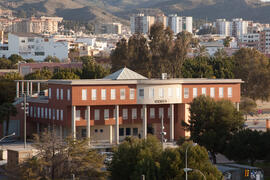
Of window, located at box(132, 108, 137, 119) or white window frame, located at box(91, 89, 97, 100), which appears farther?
window, located at box(132, 108, 137, 119)

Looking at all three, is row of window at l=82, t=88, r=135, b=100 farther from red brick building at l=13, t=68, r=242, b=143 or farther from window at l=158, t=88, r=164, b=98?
window at l=158, t=88, r=164, b=98

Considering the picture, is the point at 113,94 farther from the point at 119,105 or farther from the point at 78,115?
the point at 78,115

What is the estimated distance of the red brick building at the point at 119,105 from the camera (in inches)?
2886

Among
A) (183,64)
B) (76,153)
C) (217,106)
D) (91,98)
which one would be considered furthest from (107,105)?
(183,64)

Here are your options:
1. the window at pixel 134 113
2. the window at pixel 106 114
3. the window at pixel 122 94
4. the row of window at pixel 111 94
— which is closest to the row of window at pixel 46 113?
the row of window at pixel 111 94

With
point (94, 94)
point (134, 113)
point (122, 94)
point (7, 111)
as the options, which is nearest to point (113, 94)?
point (122, 94)

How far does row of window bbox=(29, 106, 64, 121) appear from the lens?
74.8m

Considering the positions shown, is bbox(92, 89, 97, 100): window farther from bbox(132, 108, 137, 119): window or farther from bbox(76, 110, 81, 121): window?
bbox(132, 108, 137, 119): window

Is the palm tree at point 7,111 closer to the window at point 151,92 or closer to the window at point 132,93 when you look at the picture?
the window at point 132,93

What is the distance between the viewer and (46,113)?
7731cm

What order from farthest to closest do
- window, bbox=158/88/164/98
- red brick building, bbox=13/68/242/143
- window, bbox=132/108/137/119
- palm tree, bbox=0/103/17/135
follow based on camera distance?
1. palm tree, bbox=0/103/17/135
2. window, bbox=132/108/137/119
3. window, bbox=158/88/164/98
4. red brick building, bbox=13/68/242/143

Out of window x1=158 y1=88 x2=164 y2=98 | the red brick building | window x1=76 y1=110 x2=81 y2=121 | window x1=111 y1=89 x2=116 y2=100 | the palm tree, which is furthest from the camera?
the palm tree

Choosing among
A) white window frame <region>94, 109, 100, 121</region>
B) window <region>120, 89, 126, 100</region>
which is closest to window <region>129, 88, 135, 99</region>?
window <region>120, 89, 126, 100</region>

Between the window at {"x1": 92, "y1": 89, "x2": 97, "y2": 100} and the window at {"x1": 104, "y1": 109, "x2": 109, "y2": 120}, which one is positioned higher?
the window at {"x1": 92, "y1": 89, "x2": 97, "y2": 100}
